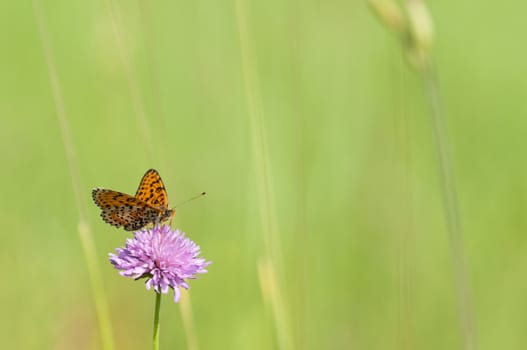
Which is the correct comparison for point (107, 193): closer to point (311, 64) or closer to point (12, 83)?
point (12, 83)

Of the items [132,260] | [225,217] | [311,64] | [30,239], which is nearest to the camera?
[132,260]

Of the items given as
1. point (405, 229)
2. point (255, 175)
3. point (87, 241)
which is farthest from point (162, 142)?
point (255, 175)

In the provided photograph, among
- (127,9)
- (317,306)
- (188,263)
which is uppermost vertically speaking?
(127,9)

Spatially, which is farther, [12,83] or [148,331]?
[12,83]

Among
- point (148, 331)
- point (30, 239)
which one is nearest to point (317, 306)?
point (148, 331)

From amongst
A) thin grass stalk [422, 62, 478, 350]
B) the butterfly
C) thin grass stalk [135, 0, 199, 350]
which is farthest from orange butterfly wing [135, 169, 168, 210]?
thin grass stalk [422, 62, 478, 350]

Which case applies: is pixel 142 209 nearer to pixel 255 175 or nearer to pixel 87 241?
pixel 87 241
